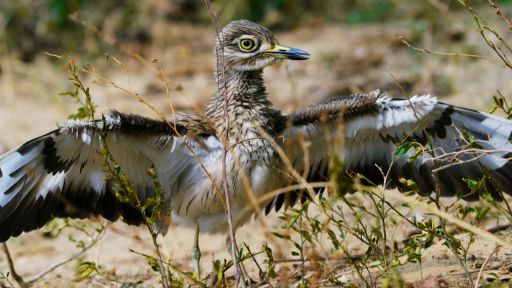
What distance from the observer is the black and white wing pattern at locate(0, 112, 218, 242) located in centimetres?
404

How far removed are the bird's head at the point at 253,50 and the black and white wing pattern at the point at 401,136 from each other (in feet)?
1.33

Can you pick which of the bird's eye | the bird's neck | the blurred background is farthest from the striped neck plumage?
the blurred background

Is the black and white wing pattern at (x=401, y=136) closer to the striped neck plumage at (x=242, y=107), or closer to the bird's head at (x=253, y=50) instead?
the striped neck plumage at (x=242, y=107)

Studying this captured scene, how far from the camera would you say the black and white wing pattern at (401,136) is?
4355 mm

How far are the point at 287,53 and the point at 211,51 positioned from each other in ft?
15.9

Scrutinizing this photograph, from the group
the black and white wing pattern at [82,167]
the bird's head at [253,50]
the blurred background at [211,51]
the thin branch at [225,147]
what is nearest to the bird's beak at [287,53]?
the bird's head at [253,50]

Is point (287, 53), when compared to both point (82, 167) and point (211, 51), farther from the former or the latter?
point (211, 51)

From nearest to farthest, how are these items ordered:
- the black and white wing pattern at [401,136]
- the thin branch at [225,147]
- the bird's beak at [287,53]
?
the thin branch at [225,147] < the black and white wing pattern at [401,136] < the bird's beak at [287,53]

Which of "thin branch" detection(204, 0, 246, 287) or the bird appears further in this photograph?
the bird

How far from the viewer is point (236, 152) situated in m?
4.36

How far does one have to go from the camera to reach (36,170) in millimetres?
4148

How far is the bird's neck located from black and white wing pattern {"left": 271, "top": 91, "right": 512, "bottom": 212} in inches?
6.1

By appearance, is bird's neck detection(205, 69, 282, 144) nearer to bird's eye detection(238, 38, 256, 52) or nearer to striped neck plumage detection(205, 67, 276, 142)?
striped neck plumage detection(205, 67, 276, 142)

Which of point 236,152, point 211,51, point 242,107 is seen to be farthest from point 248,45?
point 211,51
